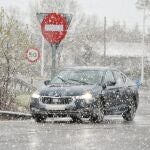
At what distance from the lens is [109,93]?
22.1m

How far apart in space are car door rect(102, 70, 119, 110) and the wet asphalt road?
→ 180 cm

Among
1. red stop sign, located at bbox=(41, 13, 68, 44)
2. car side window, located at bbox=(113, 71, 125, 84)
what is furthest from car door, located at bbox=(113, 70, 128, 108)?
red stop sign, located at bbox=(41, 13, 68, 44)

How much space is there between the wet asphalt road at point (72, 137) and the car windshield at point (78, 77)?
2293 mm

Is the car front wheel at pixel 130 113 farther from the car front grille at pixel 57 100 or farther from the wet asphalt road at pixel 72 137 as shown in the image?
the wet asphalt road at pixel 72 137

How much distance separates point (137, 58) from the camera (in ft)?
409

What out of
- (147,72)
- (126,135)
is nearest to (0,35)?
(126,135)

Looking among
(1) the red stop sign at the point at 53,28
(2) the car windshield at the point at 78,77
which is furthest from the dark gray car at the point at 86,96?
(1) the red stop sign at the point at 53,28

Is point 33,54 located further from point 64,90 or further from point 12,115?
point 64,90

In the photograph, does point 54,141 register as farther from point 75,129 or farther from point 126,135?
point 75,129

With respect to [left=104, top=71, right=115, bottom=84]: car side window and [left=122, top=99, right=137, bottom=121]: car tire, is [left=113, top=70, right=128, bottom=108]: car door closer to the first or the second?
[left=104, top=71, right=115, bottom=84]: car side window

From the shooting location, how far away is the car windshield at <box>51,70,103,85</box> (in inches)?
875

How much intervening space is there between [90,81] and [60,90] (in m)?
1.43

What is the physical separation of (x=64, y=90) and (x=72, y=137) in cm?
498

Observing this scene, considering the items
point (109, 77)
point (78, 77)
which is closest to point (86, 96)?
point (78, 77)
